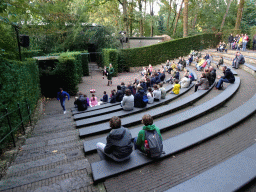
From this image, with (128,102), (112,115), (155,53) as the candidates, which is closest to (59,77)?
(112,115)

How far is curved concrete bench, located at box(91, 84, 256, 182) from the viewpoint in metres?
3.84

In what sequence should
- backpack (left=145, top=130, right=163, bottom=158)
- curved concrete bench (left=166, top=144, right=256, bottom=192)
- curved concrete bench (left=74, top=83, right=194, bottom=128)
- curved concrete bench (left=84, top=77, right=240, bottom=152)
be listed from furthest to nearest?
curved concrete bench (left=74, top=83, right=194, bottom=128)
curved concrete bench (left=84, top=77, right=240, bottom=152)
backpack (left=145, top=130, right=163, bottom=158)
curved concrete bench (left=166, top=144, right=256, bottom=192)

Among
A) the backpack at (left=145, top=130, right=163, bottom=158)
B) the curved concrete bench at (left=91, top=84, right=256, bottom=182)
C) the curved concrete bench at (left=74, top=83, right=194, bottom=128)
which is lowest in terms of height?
the curved concrete bench at (left=74, top=83, right=194, bottom=128)

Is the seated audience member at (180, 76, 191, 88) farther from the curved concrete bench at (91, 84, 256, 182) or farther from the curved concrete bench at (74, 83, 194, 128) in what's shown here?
the curved concrete bench at (91, 84, 256, 182)

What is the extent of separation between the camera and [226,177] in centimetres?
339

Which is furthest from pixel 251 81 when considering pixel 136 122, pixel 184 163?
pixel 184 163

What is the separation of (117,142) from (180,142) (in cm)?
199

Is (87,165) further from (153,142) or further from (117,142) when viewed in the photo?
(153,142)

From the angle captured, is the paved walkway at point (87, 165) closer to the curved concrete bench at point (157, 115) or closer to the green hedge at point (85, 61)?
the curved concrete bench at point (157, 115)

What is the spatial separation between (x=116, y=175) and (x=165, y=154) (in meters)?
1.31

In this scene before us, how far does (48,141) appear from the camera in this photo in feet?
19.5

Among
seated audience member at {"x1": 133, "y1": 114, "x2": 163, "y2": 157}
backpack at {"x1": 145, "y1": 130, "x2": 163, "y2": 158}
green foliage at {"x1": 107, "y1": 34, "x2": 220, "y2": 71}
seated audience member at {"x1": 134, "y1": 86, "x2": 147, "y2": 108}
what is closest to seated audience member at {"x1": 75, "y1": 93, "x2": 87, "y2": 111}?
seated audience member at {"x1": 134, "y1": 86, "x2": 147, "y2": 108}

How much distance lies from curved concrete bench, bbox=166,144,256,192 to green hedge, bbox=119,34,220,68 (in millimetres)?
21615

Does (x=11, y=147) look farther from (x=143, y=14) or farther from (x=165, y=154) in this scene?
(x=143, y=14)
